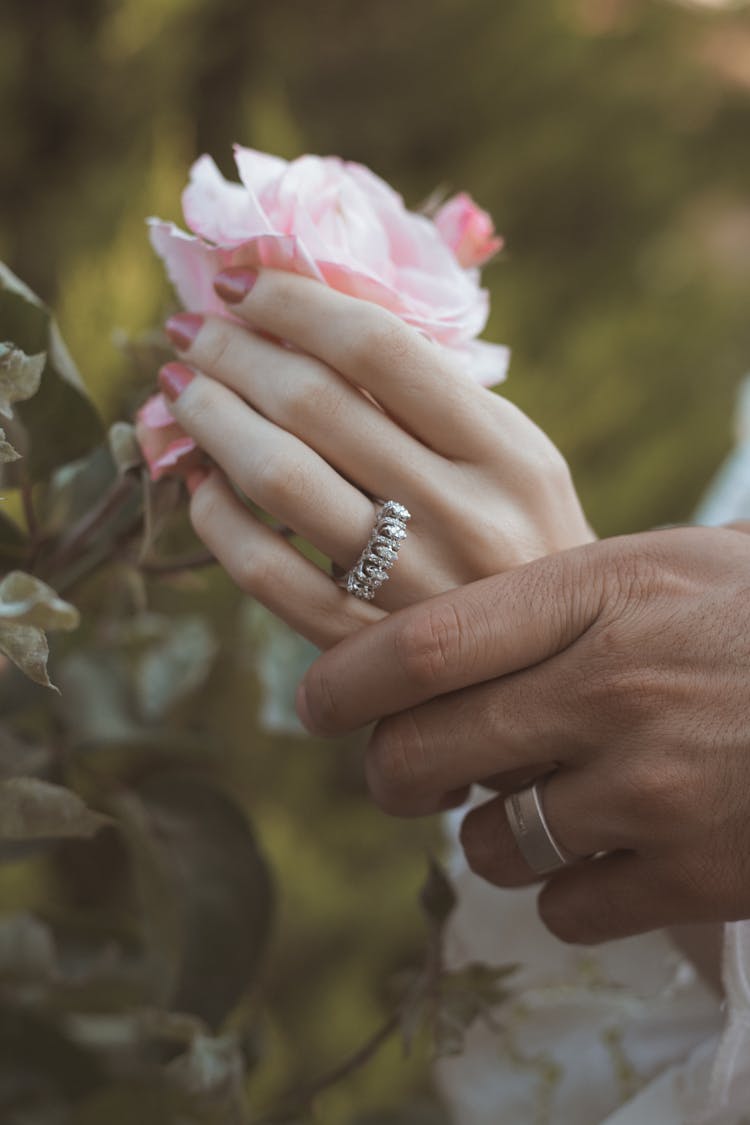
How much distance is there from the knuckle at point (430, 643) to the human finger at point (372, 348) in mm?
67

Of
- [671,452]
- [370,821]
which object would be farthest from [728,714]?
[671,452]

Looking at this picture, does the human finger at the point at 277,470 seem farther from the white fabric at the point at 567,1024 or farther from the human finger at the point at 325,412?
the white fabric at the point at 567,1024

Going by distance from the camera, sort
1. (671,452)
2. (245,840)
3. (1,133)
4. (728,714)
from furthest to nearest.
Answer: (671,452) → (1,133) → (245,840) → (728,714)

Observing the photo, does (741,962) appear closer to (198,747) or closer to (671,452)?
(198,747)

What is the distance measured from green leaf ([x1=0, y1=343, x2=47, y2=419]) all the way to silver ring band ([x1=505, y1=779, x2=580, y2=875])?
0.80 feet

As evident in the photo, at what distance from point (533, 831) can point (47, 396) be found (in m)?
0.27

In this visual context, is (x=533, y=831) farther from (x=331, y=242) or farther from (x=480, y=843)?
(x=331, y=242)

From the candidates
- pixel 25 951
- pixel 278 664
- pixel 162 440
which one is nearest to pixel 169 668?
pixel 278 664

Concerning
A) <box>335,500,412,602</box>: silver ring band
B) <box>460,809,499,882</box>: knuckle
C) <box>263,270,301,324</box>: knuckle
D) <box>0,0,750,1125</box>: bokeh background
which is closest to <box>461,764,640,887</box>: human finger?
<box>460,809,499,882</box>: knuckle

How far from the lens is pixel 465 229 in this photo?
0.47 metres

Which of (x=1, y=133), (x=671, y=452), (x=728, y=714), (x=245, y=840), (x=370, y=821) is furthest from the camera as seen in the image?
(x=671, y=452)

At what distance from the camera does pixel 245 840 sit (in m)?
0.59

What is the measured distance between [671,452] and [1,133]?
1149 millimetres

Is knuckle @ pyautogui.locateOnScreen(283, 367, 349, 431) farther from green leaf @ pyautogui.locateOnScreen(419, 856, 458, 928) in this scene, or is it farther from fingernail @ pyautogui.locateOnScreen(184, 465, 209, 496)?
green leaf @ pyautogui.locateOnScreen(419, 856, 458, 928)
